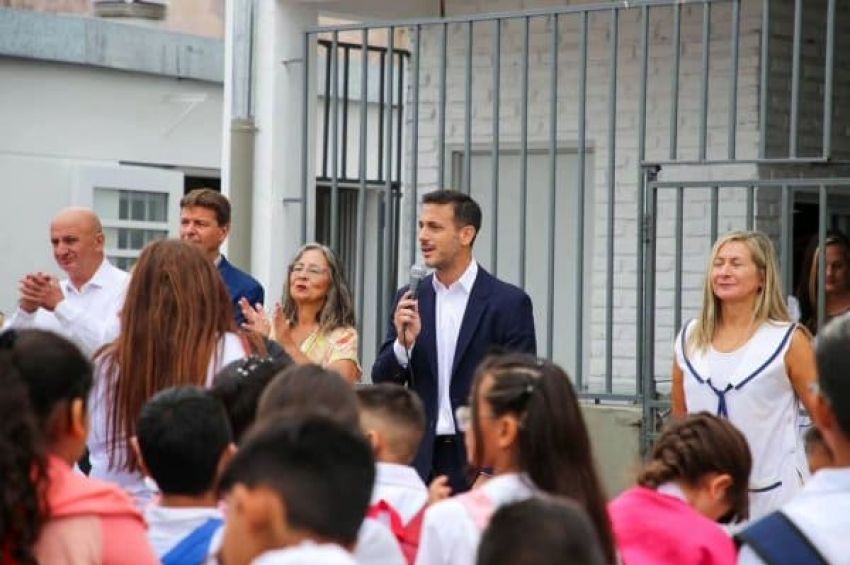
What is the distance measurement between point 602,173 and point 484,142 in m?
0.78

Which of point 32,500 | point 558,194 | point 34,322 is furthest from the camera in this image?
point 558,194

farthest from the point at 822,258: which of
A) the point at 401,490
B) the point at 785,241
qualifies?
the point at 401,490

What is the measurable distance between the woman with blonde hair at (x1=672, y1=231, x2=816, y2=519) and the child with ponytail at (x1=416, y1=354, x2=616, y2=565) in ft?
7.95

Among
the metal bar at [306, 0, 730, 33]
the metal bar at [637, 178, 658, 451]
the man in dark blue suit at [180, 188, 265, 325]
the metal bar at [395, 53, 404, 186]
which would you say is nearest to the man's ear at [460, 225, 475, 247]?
the man in dark blue suit at [180, 188, 265, 325]

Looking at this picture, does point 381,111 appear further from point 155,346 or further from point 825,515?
point 825,515

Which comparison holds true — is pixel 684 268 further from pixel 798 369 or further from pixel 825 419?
pixel 825 419

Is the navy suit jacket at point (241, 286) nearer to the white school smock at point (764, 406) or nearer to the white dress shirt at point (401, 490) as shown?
the white school smock at point (764, 406)

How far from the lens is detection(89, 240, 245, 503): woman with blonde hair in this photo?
19.7ft

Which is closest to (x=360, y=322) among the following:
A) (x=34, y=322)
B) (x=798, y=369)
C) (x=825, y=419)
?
(x=34, y=322)

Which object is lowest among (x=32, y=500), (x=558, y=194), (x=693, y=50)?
(x=32, y=500)

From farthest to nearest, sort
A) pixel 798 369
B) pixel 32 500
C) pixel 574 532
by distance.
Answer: pixel 798 369 < pixel 32 500 < pixel 574 532

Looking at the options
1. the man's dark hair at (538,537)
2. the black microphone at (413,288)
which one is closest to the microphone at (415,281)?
the black microphone at (413,288)

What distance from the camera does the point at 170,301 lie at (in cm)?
618

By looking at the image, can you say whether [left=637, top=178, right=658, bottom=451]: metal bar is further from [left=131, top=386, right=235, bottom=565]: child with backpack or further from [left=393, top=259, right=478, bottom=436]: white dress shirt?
[left=131, top=386, right=235, bottom=565]: child with backpack
